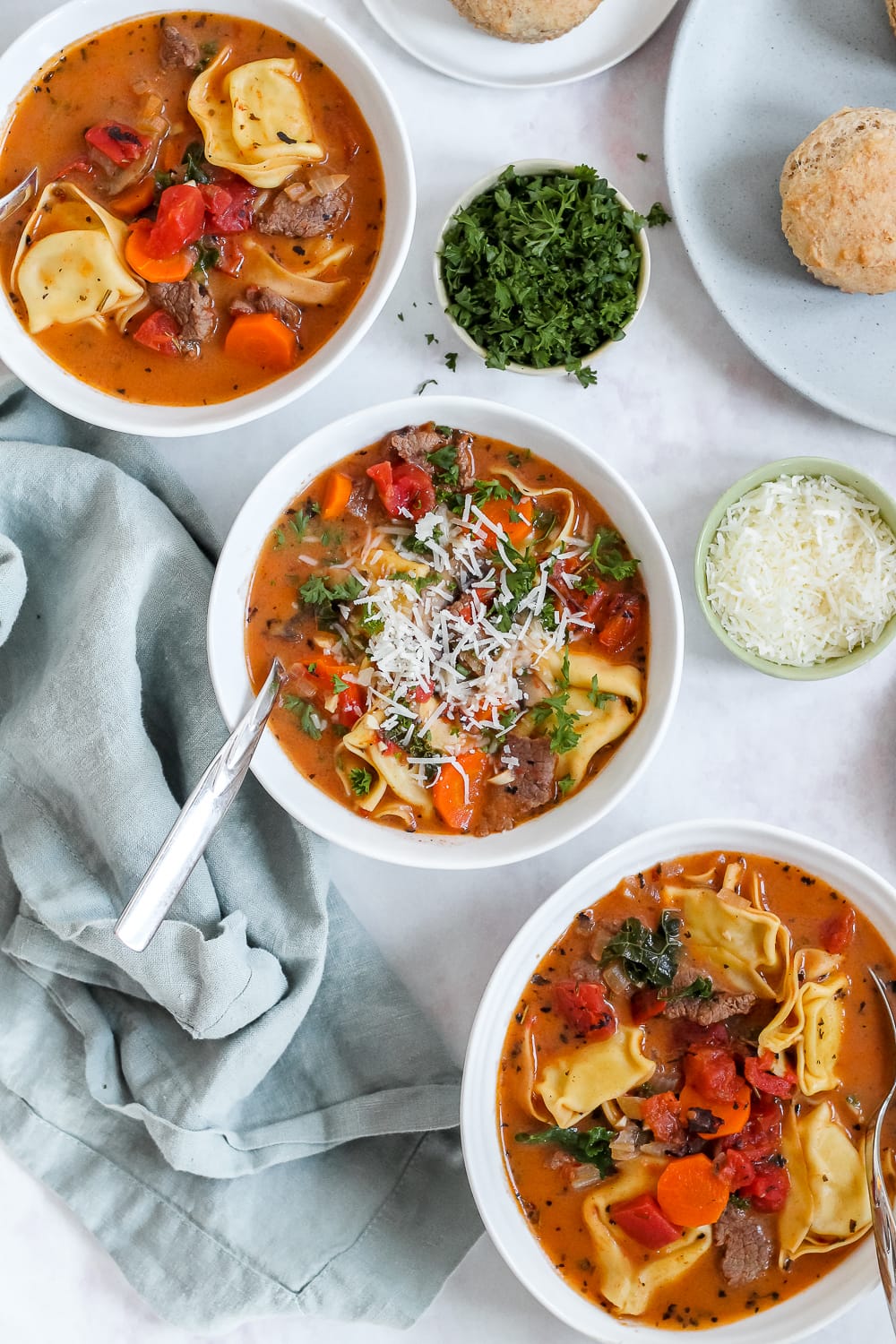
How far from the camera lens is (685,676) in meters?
4.60

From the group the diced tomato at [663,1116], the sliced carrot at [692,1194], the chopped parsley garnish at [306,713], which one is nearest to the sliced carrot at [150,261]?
the chopped parsley garnish at [306,713]

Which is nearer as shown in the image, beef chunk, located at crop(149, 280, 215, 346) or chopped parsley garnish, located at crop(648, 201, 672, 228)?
beef chunk, located at crop(149, 280, 215, 346)

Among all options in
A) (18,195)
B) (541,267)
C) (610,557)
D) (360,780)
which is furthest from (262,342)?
(360,780)

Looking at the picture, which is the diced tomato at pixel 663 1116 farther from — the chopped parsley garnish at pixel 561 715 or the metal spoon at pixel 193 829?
the metal spoon at pixel 193 829

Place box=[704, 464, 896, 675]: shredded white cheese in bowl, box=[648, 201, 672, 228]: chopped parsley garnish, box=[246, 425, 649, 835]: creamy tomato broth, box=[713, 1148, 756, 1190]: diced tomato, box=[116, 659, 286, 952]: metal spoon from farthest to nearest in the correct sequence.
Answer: box=[648, 201, 672, 228]: chopped parsley garnish < box=[704, 464, 896, 675]: shredded white cheese in bowl < box=[713, 1148, 756, 1190]: diced tomato < box=[246, 425, 649, 835]: creamy tomato broth < box=[116, 659, 286, 952]: metal spoon

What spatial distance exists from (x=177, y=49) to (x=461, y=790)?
2845 millimetres

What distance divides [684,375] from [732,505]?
0.61 m

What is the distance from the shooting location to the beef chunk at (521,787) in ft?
13.3

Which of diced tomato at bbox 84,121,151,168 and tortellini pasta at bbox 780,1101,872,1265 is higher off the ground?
diced tomato at bbox 84,121,151,168

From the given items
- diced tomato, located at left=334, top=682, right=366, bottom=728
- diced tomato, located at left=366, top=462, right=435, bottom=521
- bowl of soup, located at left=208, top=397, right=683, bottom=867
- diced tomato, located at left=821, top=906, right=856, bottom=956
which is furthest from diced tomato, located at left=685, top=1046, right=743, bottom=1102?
diced tomato, located at left=366, top=462, right=435, bottom=521

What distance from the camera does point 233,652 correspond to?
408 centimetres

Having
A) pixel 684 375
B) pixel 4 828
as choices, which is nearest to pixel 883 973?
pixel 684 375

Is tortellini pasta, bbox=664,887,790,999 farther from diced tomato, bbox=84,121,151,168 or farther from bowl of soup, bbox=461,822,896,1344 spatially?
diced tomato, bbox=84,121,151,168

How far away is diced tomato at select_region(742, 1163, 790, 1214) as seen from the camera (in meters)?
4.18
